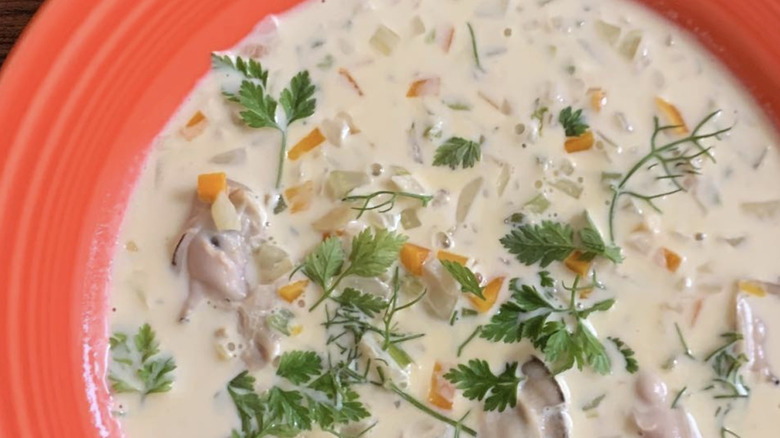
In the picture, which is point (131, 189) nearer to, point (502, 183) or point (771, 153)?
point (502, 183)

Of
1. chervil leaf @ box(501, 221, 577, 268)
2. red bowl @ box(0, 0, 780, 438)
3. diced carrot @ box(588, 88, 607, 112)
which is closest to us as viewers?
red bowl @ box(0, 0, 780, 438)

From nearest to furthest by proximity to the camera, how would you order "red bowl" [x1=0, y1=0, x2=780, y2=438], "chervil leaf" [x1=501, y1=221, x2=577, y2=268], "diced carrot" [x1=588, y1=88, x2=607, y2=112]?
"red bowl" [x1=0, y1=0, x2=780, y2=438]
"chervil leaf" [x1=501, y1=221, x2=577, y2=268]
"diced carrot" [x1=588, y1=88, x2=607, y2=112]

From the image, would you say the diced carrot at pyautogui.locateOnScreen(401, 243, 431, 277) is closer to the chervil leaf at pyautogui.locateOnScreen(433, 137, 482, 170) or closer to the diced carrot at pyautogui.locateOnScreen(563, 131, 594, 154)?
the chervil leaf at pyautogui.locateOnScreen(433, 137, 482, 170)

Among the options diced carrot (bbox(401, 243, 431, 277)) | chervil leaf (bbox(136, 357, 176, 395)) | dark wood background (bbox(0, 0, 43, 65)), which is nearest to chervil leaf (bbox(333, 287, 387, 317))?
diced carrot (bbox(401, 243, 431, 277))

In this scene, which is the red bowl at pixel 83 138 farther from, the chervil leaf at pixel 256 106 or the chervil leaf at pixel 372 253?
the chervil leaf at pixel 372 253

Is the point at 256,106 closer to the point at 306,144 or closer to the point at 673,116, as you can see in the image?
the point at 306,144

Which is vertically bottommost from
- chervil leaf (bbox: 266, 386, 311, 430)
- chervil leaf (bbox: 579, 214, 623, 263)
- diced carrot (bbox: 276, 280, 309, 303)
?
chervil leaf (bbox: 266, 386, 311, 430)

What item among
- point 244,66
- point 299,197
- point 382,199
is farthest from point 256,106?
point 382,199

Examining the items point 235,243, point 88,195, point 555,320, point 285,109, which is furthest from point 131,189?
point 555,320

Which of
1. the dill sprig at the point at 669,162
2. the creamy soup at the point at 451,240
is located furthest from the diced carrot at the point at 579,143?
the dill sprig at the point at 669,162
